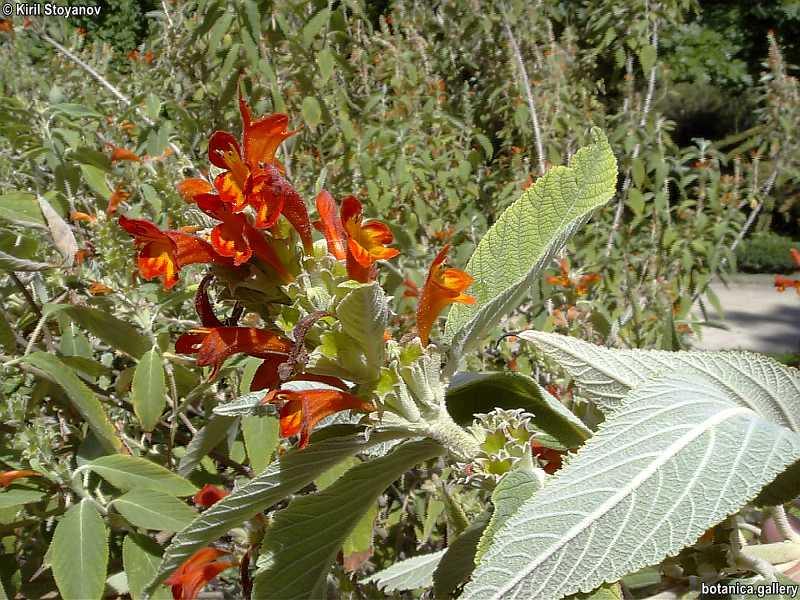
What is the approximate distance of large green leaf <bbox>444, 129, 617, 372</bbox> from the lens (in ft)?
1.69

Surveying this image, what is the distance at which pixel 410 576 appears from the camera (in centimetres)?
78

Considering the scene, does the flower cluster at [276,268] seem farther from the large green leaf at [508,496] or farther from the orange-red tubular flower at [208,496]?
the orange-red tubular flower at [208,496]

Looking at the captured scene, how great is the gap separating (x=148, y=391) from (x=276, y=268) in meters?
0.58

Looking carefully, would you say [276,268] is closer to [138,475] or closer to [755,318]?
[138,475]

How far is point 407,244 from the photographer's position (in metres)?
1.80

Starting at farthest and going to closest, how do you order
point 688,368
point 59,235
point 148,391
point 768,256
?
point 768,256
point 59,235
point 148,391
point 688,368

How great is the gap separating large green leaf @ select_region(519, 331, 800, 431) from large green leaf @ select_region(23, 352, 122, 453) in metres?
0.61

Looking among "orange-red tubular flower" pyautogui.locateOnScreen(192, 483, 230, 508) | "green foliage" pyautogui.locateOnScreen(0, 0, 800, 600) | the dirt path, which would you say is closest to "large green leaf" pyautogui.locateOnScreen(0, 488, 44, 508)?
"green foliage" pyautogui.locateOnScreen(0, 0, 800, 600)

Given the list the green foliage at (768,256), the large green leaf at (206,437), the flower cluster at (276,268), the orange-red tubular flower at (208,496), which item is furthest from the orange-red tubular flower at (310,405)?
the green foliage at (768,256)

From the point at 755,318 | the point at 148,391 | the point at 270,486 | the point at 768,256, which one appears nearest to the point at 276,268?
the point at 270,486

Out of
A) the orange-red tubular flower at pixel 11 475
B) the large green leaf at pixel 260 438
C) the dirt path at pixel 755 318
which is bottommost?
the dirt path at pixel 755 318

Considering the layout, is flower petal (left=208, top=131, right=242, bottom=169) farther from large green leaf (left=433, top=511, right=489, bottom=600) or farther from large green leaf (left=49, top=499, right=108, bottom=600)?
large green leaf (left=49, top=499, right=108, bottom=600)

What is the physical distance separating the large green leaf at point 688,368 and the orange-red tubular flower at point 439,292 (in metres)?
0.07

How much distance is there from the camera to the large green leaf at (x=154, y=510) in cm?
85
